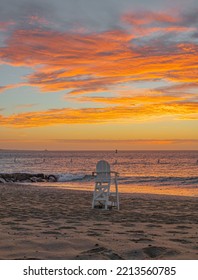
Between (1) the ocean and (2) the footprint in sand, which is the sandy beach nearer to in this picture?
(2) the footprint in sand

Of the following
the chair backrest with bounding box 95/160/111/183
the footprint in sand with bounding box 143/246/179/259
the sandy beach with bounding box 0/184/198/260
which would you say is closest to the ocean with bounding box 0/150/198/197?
the chair backrest with bounding box 95/160/111/183

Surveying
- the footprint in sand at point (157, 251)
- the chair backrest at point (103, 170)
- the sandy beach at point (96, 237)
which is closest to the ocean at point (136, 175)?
the chair backrest at point (103, 170)

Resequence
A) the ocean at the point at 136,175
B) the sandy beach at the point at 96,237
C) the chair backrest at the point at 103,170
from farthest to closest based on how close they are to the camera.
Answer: the ocean at the point at 136,175 → the chair backrest at the point at 103,170 → the sandy beach at the point at 96,237

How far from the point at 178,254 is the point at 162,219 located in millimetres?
3961

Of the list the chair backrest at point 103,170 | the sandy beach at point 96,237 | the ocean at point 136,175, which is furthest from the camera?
the ocean at point 136,175

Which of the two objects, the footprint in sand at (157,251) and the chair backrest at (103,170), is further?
the chair backrest at (103,170)

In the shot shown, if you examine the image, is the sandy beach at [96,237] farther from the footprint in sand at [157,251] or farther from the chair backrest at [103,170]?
the chair backrest at [103,170]

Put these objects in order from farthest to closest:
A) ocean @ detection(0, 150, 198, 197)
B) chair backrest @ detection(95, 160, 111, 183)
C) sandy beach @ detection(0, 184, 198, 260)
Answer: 1. ocean @ detection(0, 150, 198, 197)
2. chair backrest @ detection(95, 160, 111, 183)
3. sandy beach @ detection(0, 184, 198, 260)

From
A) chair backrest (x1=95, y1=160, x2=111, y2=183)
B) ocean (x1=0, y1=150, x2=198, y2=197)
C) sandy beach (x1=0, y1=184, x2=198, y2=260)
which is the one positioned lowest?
ocean (x1=0, y1=150, x2=198, y2=197)

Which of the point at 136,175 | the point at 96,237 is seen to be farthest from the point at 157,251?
the point at 136,175

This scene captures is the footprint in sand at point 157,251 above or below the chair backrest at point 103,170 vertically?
below
